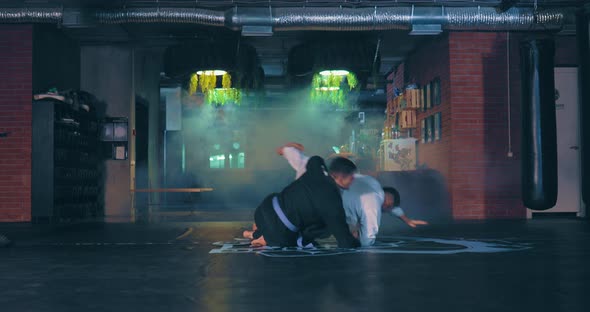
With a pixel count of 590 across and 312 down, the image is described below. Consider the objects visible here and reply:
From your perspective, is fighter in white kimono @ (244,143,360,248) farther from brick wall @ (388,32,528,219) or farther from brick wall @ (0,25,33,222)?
brick wall @ (0,25,33,222)

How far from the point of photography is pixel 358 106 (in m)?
22.4

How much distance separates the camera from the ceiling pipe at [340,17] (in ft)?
31.9

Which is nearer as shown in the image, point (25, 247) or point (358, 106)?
point (25, 247)

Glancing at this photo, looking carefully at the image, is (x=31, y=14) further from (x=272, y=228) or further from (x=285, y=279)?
(x=285, y=279)

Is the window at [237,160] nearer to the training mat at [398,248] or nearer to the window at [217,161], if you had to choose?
the window at [217,161]

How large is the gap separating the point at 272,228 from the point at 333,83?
7169 millimetres

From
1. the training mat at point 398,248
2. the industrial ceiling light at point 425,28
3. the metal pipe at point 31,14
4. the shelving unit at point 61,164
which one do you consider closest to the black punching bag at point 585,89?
the industrial ceiling light at point 425,28

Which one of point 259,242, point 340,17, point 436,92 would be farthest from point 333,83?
point 259,242

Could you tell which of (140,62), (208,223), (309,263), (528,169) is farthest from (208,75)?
(309,263)

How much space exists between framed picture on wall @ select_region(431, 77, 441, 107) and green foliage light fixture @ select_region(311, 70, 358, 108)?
1462 mm

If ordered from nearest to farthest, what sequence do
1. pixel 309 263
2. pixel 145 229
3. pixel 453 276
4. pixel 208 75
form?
pixel 453 276, pixel 309 263, pixel 145 229, pixel 208 75

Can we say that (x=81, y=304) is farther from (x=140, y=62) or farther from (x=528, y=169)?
(x=140, y=62)

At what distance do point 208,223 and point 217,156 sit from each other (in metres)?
13.2

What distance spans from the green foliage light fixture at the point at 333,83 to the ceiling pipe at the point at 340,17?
168 centimetres
